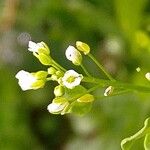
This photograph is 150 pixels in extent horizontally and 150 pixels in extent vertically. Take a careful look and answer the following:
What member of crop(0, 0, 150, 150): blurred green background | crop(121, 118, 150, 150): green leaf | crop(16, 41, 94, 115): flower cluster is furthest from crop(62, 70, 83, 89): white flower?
crop(0, 0, 150, 150): blurred green background

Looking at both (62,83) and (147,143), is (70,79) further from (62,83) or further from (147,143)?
(147,143)

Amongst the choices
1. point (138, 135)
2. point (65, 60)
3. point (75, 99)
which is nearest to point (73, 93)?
point (75, 99)

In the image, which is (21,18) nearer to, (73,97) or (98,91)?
(98,91)

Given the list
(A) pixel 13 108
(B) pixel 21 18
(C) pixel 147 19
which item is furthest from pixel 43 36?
(C) pixel 147 19

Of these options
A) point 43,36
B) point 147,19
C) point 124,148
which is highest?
point 124,148

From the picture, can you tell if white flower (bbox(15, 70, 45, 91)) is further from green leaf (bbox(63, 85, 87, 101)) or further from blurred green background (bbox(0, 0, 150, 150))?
blurred green background (bbox(0, 0, 150, 150))
